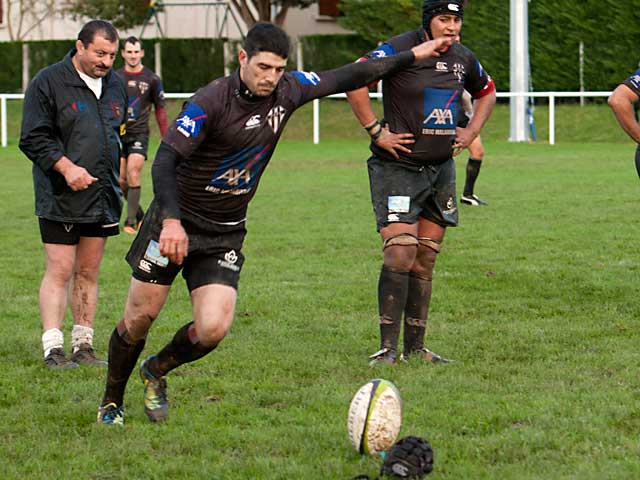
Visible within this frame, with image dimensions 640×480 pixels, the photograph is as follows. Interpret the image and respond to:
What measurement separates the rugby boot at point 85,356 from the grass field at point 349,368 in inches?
8.1

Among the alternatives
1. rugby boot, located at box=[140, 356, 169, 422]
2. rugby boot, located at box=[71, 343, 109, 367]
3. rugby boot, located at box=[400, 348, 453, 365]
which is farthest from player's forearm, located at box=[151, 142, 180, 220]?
rugby boot, located at box=[400, 348, 453, 365]

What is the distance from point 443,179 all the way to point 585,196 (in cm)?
980

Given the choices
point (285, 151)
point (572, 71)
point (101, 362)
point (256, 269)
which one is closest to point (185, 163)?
point (101, 362)

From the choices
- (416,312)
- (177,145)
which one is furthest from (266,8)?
(177,145)

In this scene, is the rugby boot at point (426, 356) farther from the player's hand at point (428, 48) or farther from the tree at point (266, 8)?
the tree at point (266, 8)

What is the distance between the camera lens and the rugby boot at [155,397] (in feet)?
20.4

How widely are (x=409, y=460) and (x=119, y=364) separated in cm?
183

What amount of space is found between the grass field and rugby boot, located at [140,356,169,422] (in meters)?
0.11

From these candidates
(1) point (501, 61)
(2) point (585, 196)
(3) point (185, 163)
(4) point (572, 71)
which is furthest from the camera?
(1) point (501, 61)

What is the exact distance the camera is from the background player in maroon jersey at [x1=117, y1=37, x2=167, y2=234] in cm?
1445

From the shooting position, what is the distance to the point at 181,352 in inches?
244

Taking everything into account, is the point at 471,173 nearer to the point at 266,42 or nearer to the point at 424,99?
the point at 424,99

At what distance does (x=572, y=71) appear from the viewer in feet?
109

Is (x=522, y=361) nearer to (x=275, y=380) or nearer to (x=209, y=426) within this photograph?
(x=275, y=380)
